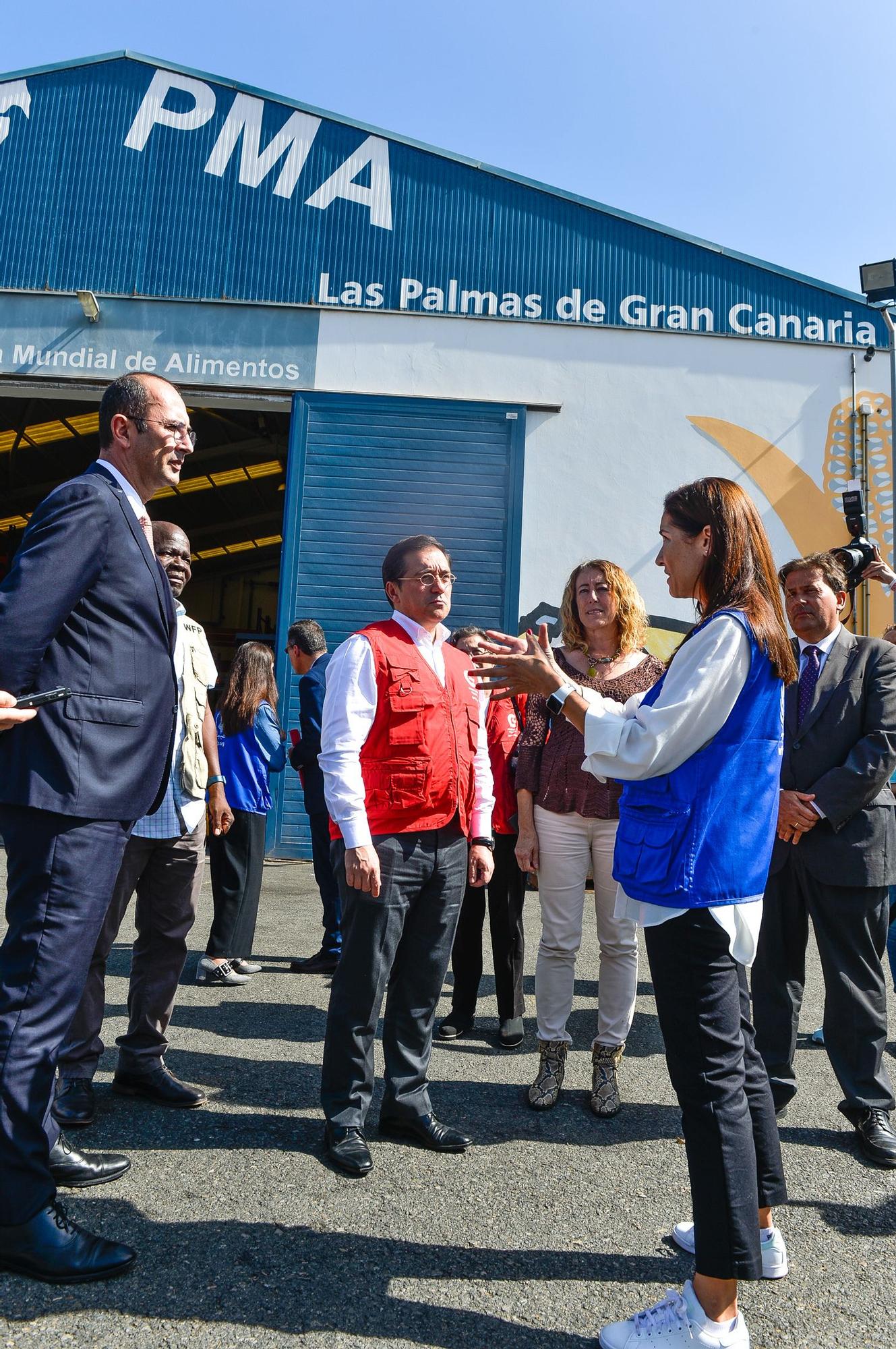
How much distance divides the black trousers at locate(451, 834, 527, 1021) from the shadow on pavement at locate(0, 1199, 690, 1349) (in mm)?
1940

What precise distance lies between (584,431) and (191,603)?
23.0 meters

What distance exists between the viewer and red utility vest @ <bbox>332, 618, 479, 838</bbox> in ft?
9.96

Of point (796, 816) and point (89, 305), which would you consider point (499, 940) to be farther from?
point (89, 305)

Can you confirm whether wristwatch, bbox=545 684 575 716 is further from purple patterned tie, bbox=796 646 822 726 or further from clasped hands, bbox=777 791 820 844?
purple patterned tie, bbox=796 646 822 726

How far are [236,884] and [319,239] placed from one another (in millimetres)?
8119

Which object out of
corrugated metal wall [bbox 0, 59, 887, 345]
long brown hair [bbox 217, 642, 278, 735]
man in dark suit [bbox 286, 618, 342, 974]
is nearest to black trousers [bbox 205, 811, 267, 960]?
man in dark suit [bbox 286, 618, 342, 974]

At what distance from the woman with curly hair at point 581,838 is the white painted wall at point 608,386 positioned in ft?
21.8

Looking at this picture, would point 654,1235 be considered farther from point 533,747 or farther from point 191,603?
point 191,603

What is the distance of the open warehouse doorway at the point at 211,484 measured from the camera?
1392cm

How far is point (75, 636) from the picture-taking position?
226 centimetres

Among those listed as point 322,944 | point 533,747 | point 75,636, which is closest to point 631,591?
point 533,747

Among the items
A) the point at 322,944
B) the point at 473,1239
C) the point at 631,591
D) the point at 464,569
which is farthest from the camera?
the point at 464,569

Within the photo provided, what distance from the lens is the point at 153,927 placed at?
343cm

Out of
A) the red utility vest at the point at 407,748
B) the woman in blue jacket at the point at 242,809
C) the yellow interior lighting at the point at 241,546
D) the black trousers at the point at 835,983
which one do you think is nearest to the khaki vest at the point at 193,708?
the red utility vest at the point at 407,748
